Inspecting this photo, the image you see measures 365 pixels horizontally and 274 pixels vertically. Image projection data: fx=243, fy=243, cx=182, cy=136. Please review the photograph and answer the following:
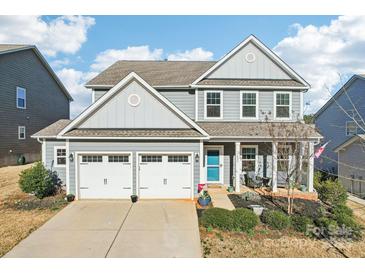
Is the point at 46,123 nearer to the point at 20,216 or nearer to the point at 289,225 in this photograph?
the point at 20,216

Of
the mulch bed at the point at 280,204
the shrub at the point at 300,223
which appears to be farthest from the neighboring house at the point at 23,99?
the shrub at the point at 300,223

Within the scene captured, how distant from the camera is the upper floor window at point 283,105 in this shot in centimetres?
1483

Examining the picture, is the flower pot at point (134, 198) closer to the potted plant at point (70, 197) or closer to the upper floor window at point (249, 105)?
the potted plant at point (70, 197)

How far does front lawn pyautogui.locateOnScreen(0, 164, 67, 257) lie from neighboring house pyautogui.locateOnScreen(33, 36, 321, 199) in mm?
1360

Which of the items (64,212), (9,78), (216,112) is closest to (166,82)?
(216,112)

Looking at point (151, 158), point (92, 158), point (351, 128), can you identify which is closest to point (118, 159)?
point (92, 158)

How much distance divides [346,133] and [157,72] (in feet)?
57.0

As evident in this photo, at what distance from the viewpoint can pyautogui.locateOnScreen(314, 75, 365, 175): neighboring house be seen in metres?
20.2

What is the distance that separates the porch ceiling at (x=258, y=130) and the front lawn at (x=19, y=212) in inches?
332

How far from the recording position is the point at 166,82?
15289 millimetres

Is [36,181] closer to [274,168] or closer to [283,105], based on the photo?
[274,168]

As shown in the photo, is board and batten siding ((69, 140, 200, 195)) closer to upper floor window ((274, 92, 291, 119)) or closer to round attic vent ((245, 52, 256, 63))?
upper floor window ((274, 92, 291, 119))

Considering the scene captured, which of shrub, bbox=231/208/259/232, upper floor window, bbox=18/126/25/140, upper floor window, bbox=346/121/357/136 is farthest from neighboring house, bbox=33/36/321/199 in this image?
upper floor window, bbox=18/126/25/140

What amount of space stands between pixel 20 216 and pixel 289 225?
10604 millimetres
